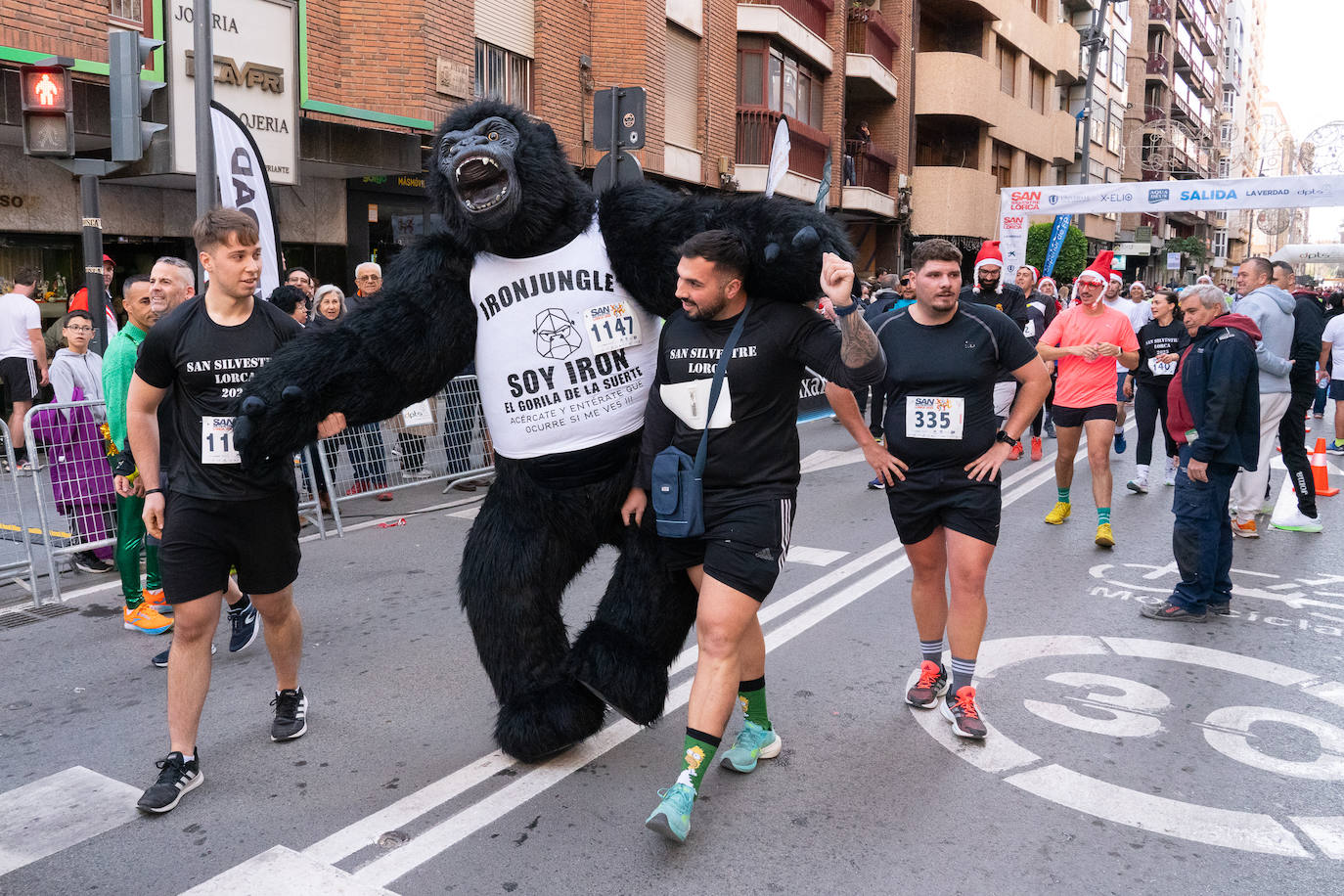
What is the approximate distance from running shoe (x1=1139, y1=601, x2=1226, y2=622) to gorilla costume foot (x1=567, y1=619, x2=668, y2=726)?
10.5 feet

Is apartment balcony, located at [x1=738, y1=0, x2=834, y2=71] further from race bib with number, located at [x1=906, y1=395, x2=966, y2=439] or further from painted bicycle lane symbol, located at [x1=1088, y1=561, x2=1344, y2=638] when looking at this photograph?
race bib with number, located at [x1=906, y1=395, x2=966, y2=439]

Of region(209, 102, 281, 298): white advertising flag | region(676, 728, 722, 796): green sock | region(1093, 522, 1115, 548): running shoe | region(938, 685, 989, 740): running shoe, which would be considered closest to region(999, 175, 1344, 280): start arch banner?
region(1093, 522, 1115, 548): running shoe

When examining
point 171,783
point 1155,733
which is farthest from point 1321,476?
point 171,783

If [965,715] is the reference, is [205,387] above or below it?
above

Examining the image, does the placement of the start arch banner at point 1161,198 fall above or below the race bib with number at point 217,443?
above

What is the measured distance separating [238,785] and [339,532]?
4060mm

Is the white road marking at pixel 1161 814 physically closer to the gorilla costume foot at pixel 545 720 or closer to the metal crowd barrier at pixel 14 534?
the gorilla costume foot at pixel 545 720

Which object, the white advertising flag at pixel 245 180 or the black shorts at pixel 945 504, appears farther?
the white advertising flag at pixel 245 180

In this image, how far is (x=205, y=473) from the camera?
360 cm

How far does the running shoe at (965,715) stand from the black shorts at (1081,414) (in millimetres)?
4153

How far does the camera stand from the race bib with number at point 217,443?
3574 millimetres

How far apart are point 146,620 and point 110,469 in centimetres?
131

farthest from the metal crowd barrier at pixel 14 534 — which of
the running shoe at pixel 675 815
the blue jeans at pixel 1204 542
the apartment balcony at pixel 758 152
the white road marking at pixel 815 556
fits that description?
the apartment balcony at pixel 758 152

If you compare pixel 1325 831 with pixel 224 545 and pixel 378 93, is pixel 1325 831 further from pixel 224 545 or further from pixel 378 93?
pixel 378 93
